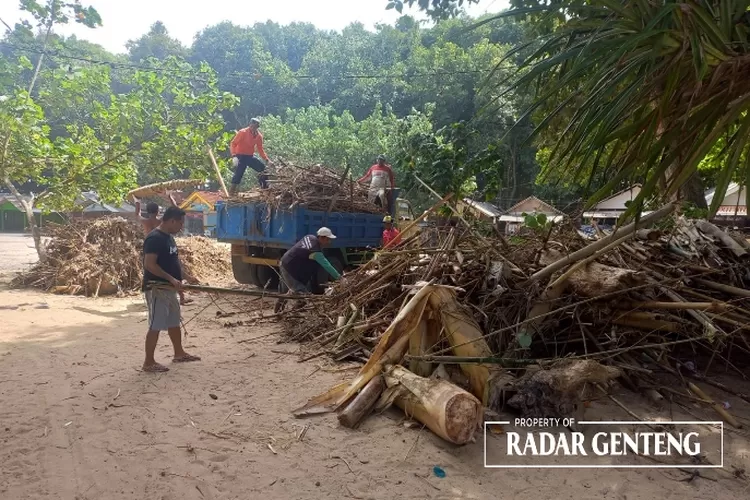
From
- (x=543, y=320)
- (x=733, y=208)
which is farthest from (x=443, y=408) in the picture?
(x=733, y=208)

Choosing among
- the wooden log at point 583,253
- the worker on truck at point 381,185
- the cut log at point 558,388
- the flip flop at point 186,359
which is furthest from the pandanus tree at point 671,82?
the worker on truck at point 381,185

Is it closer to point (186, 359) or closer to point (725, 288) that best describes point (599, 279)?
point (725, 288)

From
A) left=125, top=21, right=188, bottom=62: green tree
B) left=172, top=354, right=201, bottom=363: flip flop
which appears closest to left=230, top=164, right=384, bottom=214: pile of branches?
left=172, top=354, right=201, bottom=363: flip flop

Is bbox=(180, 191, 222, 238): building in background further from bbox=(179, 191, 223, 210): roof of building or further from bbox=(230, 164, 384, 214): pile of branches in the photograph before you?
bbox=(230, 164, 384, 214): pile of branches

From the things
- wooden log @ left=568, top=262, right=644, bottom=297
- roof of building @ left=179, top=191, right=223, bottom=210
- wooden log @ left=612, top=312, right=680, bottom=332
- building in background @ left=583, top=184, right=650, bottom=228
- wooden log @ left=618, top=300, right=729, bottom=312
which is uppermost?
roof of building @ left=179, top=191, right=223, bottom=210

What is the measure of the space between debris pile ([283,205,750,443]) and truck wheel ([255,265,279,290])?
158 inches

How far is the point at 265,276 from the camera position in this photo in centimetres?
1002

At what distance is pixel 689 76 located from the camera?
2352 mm

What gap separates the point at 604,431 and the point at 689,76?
2633 millimetres

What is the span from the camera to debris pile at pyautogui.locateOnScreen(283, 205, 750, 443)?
3906 millimetres

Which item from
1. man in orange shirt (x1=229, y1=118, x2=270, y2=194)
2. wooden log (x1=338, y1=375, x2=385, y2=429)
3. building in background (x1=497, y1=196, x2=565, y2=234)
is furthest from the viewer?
man in orange shirt (x1=229, y1=118, x2=270, y2=194)

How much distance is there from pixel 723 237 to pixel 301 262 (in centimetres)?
527

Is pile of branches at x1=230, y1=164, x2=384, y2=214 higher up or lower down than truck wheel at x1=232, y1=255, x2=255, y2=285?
higher up

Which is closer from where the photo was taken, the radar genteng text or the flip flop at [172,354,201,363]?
the radar genteng text
